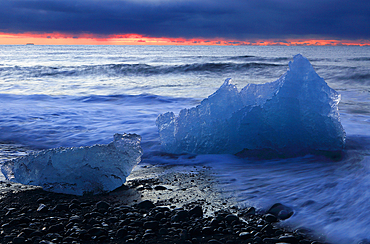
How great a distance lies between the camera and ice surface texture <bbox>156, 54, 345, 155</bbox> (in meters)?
3.47

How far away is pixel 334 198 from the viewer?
239 centimetres

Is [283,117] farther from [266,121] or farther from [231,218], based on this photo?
[231,218]

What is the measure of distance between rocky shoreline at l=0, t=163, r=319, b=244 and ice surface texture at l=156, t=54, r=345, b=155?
1042 mm

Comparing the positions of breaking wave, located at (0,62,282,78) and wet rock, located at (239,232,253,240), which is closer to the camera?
wet rock, located at (239,232,253,240)

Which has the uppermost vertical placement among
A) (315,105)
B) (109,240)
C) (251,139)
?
(315,105)

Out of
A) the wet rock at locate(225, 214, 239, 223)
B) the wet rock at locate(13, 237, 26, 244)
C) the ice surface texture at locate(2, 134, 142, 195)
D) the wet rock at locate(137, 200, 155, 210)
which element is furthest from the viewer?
the ice surface texture at locate(2, 134, 142, 195)

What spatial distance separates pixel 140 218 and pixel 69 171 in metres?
0.97

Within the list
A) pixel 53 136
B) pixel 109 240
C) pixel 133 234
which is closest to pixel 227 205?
pixel 133 234

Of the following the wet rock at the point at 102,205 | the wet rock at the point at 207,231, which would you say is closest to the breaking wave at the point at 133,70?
the wet rock at the point at 102,205

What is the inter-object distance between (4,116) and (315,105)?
18.8ft

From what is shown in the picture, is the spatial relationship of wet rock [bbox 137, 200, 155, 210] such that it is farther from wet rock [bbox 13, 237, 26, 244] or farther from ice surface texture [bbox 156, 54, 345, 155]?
ice surface texture [bbox 156, 54, 345, 155]

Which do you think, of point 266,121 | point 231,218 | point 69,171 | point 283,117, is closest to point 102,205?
point 69,171

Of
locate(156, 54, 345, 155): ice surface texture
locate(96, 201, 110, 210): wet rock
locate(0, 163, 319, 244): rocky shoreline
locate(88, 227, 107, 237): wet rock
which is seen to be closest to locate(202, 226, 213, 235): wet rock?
locate(0, 163, 319, 244): rocky shoreline

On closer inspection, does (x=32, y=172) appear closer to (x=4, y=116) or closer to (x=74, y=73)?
(x=4, y=116)
